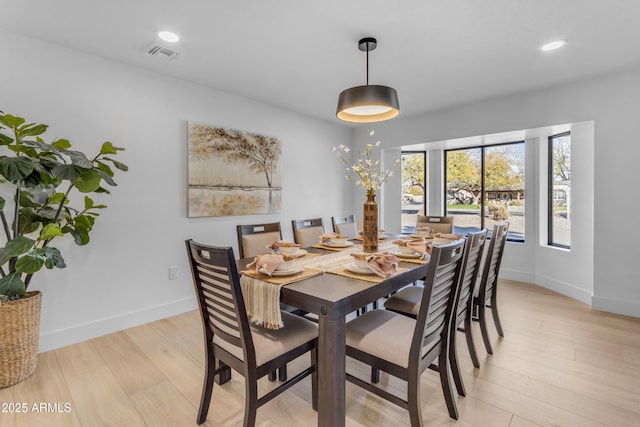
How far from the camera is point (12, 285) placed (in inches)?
75.4

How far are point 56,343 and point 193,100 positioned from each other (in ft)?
8.35

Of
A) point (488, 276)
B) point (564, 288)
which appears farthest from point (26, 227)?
point (564, 288)

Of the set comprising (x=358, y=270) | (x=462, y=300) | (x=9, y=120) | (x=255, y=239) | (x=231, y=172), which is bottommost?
(x=462, y=300)

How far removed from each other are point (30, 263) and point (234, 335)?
1.46m

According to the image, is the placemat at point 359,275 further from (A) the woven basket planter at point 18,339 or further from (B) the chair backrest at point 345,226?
(A) the woven basket planter at point 18,339

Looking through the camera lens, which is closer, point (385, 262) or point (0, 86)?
point (385, 262)

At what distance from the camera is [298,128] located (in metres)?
4.48

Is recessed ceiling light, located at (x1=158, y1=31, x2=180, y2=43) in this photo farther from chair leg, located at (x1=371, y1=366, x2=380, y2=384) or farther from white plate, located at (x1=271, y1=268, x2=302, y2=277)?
chair leg, located at (x1=371, y1=366, x2=380, y2=384)

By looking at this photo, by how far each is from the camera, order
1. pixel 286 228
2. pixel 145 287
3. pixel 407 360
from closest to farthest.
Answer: pixel 407 360 < pixel 145 287 < pixel 286 228

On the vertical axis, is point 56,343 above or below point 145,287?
below

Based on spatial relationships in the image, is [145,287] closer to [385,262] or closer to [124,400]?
[124,400]

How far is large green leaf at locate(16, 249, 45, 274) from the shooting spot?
6.20ft

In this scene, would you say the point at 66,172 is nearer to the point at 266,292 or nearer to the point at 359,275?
the point at 266,292

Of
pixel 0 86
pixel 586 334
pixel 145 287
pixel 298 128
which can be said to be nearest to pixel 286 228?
pixel 298 128
